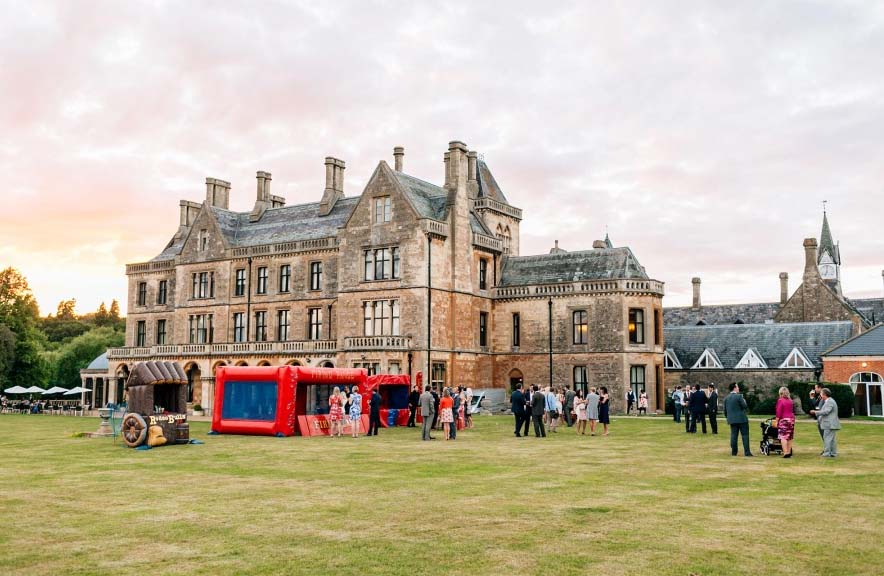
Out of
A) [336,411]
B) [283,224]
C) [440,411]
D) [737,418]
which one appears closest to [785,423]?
[737,418]

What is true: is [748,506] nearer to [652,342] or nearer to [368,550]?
[368,550]

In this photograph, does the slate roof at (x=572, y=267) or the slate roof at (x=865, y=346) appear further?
the slate roof at (x=572, y=267)

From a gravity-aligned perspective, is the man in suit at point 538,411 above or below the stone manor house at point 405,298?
below

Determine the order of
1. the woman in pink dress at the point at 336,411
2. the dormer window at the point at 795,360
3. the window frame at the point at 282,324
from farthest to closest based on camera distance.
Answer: the window frame at the point at 282,324 → the dormer window at the point at 795,360 → the woman in pink dress at the point at 336,411

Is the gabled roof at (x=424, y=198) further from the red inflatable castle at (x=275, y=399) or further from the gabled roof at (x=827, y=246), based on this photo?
the gabled roof at (x=827, y=246)

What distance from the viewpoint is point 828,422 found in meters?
20.3

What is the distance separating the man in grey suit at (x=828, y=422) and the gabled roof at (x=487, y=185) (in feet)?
133

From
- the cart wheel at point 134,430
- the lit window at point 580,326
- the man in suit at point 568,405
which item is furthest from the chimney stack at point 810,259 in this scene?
the cart wheel at point 134,430

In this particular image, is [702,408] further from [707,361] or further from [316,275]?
[316,275]

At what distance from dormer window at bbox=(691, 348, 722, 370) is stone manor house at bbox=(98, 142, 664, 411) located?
21.2 ft

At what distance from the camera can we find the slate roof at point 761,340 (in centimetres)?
5241

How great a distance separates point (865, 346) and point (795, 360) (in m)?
6.30

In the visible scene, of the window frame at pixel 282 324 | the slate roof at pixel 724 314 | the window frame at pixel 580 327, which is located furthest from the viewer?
the slate roof at pixel 724 314

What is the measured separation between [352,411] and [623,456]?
37.5 feet
